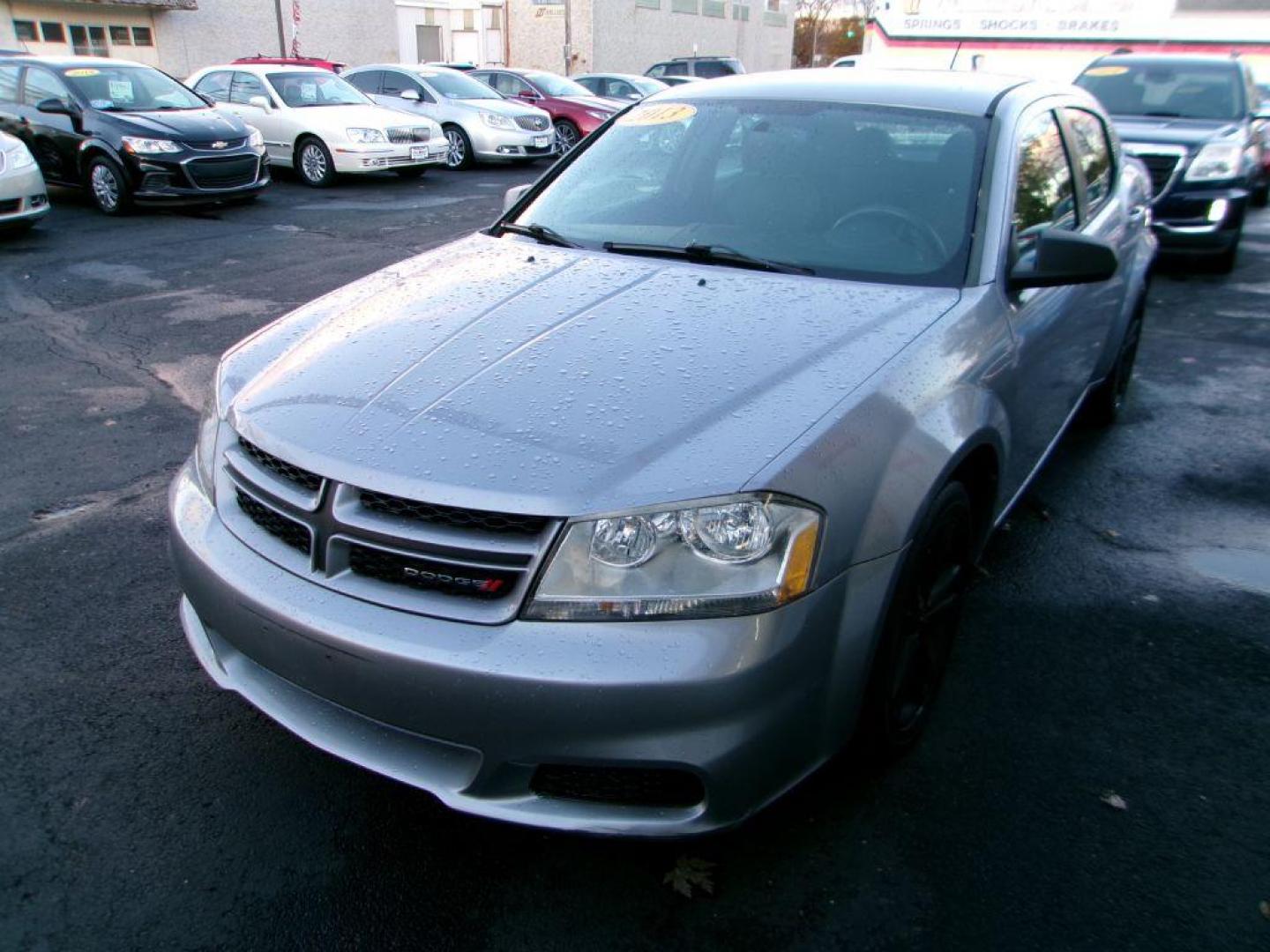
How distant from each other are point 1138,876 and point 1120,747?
51cm

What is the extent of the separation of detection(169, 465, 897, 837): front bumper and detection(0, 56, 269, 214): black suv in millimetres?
9798

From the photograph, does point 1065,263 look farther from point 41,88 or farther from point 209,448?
point 41,88

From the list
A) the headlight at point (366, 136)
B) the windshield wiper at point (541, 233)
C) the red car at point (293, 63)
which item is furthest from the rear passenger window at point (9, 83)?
the windshield wiper at point (541, 233)

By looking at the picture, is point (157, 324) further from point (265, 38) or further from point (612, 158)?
point (265, 38)

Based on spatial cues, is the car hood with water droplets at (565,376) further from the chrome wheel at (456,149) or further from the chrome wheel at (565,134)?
the chrome wheel at (565,134)

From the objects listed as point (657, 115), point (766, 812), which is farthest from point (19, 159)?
point (766, 812)

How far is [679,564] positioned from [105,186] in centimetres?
1096

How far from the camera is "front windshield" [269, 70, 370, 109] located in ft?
45.1

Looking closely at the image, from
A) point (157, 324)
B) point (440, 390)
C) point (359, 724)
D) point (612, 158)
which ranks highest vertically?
point (612, 158)

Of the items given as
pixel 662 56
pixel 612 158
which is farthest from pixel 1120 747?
pixel 662 56

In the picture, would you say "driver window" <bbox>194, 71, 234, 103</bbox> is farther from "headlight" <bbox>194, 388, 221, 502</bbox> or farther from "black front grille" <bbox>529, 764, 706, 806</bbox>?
"black front grille" <bbox>529, 764, 706, 806</bbox>

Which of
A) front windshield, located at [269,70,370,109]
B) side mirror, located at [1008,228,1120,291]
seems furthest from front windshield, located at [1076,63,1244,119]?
front windshield, located at [269,70,370,109]

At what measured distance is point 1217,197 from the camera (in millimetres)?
8336

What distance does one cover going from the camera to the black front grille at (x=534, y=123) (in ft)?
52.3
